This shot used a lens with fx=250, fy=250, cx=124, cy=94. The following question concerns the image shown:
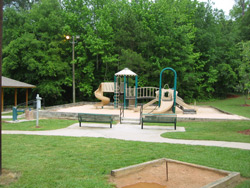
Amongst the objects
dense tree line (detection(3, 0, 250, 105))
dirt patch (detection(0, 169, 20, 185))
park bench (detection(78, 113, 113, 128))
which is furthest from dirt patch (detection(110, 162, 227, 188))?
dense tree line (detection(3, 0, 250, 105))

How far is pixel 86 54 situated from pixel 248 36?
80.7ft

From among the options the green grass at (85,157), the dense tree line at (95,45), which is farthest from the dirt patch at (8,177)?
the dense tree line at (95,45)

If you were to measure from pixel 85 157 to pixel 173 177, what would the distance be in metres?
2.38

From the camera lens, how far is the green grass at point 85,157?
4846 millimetres

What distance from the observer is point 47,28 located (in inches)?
1163

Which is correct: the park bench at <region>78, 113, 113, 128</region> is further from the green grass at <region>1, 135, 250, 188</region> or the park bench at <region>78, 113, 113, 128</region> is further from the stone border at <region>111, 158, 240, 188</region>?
the stone border at <region>111, 158, 240, 188</region>

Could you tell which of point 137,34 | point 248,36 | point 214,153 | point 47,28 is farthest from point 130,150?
point 248,36

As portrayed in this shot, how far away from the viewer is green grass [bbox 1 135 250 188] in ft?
15.9

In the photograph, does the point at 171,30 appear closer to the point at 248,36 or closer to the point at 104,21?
the point at 104,21

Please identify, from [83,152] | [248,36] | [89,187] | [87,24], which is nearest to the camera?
[89,187]

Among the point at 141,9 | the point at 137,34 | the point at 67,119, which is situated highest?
the point at 141,9

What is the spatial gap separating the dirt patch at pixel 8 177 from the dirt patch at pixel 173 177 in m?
1.86

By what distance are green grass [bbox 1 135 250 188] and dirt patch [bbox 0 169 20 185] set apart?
0.13m

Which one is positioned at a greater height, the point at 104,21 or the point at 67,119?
the point at 104,21
